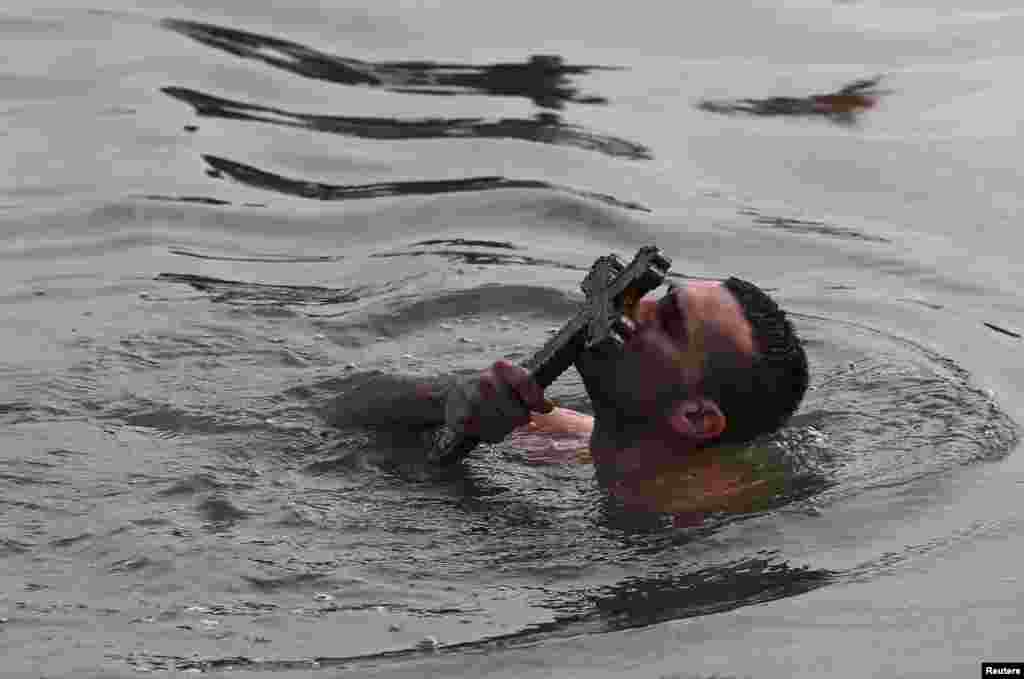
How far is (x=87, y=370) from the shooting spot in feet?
25.1

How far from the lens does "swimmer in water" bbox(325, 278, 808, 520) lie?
665cm

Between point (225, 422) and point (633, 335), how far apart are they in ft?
5.35

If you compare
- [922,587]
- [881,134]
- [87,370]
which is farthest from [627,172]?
[922,587]

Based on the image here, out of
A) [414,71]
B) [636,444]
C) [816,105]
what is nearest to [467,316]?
[636,444]

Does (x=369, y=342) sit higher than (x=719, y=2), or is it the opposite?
(x=719, y=2)

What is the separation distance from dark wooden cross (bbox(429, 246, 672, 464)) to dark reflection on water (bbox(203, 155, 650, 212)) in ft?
12.1

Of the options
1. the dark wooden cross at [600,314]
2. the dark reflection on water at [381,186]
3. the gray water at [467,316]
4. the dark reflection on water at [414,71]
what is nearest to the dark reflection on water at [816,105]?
the gray water at [467,316]

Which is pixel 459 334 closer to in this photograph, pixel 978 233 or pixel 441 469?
pixel 441 469

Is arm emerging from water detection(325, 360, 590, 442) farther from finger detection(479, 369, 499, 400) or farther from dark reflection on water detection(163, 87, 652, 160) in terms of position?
dark reflection on water detection(163, 87, 652, 160)

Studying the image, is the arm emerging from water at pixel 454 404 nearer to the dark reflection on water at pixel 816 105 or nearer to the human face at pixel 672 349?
the human face at pixel 672 349

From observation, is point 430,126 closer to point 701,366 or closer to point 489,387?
point 701,366

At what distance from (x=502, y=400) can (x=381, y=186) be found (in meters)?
4.17

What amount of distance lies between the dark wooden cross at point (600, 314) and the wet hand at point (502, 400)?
7 cm

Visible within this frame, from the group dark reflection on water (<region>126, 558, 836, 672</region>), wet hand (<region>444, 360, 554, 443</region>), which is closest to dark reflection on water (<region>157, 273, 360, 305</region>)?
wet hand (<region>444, 360, 554, 443</region>)
